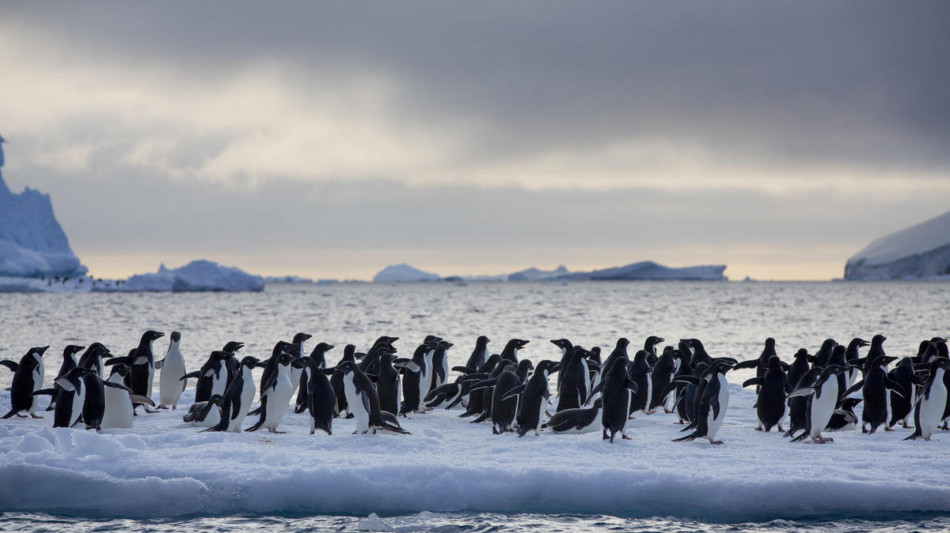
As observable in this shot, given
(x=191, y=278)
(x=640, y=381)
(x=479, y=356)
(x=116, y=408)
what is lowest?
(x=116, y=408)

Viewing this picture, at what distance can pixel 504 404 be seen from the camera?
943 centimetres

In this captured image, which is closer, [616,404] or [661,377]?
[616,404]

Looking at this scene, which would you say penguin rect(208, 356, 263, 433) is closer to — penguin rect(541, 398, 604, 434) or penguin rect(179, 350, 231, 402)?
penguin rect(179, 350, 231, 402)

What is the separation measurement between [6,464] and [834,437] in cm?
817

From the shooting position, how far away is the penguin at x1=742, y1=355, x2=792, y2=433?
9664 millimetres

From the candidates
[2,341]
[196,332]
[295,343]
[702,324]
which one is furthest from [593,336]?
[295,343]

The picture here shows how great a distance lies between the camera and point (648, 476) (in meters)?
7.18

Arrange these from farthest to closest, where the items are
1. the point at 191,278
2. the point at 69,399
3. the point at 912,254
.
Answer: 1. the point at 912,254
2. the point at 191,278
3. the point at 69,399

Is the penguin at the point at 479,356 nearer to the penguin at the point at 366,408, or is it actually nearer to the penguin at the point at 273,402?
the penguin at the point at 366,408

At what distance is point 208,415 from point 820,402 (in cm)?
662

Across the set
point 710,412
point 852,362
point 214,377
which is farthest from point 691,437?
point 214,377

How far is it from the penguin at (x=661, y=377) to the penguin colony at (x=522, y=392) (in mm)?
14

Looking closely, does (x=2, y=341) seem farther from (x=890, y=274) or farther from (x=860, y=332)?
(x=890, y=274)

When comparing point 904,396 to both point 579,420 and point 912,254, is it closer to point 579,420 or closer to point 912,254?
point 579,420
